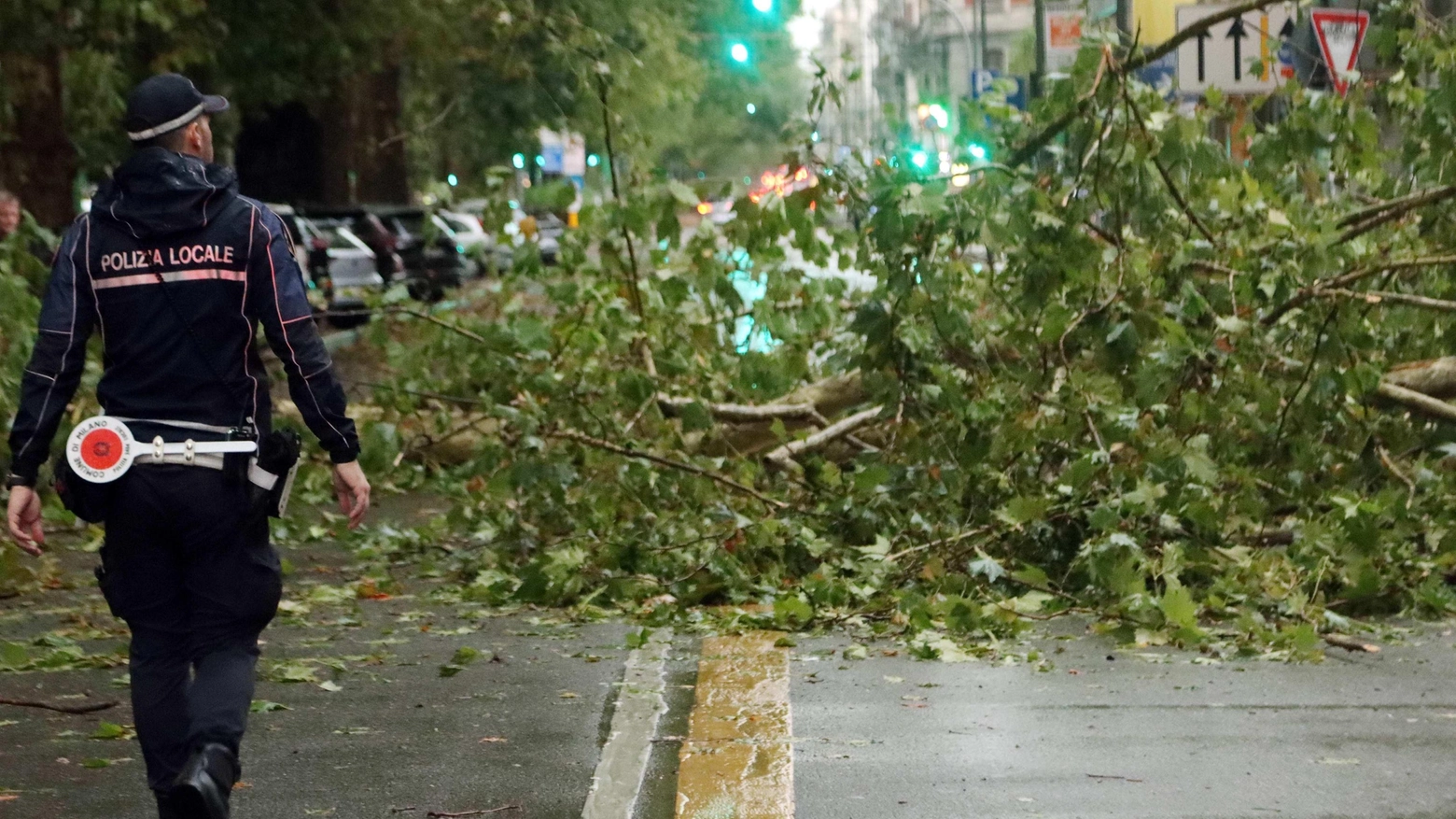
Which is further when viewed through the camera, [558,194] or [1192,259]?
[558,194]

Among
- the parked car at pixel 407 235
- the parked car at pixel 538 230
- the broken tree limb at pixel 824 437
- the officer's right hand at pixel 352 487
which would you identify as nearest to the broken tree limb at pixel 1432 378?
the broken tree limb at pixel 824 437

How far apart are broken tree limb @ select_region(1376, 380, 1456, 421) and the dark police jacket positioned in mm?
5373

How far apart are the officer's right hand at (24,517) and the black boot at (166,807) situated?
67cm

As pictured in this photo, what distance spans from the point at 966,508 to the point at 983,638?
1194 mm

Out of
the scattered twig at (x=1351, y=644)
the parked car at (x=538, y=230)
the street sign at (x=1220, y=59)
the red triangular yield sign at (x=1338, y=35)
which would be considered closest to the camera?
the scattered twig at (x=1351, y=644)

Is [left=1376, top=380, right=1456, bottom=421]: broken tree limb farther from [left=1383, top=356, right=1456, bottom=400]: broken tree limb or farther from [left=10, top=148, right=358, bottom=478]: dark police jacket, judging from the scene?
[left=10, top=148, right=358, bottom=478]: dark police jacket

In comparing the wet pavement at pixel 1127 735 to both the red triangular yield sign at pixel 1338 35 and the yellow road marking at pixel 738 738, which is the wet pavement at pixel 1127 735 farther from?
the red triangular yield sign at pixel 1338 35

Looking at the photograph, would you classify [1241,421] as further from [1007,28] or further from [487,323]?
[1007,28]

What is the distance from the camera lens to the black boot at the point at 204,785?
157 inches

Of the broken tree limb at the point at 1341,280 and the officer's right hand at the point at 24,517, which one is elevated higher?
the officer's right hand at the point at 24,517

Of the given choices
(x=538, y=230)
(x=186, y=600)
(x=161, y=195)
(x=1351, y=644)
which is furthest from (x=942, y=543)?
(x=161, y=195)

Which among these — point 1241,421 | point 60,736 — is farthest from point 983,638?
point 60,736

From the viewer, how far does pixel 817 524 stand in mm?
8062

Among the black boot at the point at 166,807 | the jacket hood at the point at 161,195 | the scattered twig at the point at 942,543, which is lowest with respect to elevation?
the scattered twig at the point at 942,543
